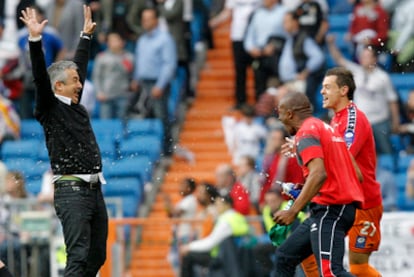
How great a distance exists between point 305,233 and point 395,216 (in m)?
4.38

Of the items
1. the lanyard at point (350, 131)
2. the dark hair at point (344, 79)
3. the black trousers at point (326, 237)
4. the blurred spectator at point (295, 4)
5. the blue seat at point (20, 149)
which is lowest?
the black trousers at point (326, 237)

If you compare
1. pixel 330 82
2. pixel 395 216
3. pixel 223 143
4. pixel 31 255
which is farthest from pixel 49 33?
pixel 330 82

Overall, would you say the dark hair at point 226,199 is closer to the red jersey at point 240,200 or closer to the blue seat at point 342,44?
the red jersey at point 240,200

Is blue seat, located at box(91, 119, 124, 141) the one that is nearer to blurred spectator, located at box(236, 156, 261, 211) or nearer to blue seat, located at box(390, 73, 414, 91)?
blurred spectator, located at box(236, 156, 261, 211)

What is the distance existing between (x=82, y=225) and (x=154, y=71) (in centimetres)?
881

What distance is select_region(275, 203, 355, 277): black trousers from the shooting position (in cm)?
1294

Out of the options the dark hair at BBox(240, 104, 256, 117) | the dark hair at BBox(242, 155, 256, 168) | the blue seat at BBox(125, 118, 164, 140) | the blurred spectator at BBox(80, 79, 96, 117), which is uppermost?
the blurred spectator at BBox(80, 79, 96, 117)

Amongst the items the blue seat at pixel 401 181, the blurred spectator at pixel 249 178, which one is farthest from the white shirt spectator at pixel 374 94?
the blurred spectator at pixel 249 178

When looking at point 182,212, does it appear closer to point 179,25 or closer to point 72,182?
point 179,25

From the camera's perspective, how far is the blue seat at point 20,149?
2125cm

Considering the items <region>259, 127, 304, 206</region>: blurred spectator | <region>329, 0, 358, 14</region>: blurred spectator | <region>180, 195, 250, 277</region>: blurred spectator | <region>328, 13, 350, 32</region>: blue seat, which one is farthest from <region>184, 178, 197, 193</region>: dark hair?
<region>329, 0, 358, 14</region>: blurred spectator

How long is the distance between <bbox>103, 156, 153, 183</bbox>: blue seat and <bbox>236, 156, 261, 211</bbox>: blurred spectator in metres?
1.70

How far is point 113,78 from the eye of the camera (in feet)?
71.5

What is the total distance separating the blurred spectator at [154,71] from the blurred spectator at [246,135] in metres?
1.07
